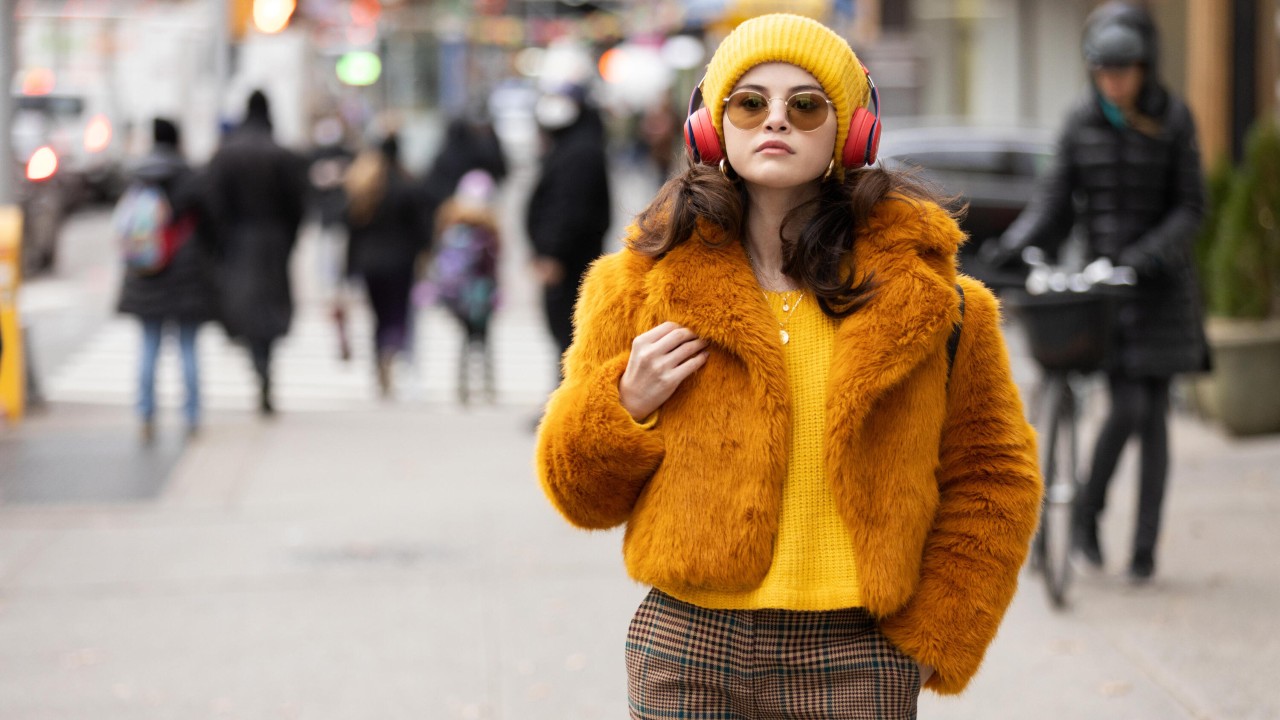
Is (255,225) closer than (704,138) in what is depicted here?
No

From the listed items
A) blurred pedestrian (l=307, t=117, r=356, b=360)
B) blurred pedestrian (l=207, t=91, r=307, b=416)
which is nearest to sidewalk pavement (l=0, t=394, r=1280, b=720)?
blurred pedestrian (l=207, t=91, r=307, b=416)

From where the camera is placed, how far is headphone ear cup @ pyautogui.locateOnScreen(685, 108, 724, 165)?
2.67 m

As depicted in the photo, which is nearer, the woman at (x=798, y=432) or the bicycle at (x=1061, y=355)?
the woman at (x=798, y=432)

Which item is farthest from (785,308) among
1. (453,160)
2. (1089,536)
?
(453,160)

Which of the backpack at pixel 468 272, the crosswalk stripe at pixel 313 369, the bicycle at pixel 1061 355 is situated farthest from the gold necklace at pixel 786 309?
the backpack at pixel 468 272

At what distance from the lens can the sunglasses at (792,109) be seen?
101 inches

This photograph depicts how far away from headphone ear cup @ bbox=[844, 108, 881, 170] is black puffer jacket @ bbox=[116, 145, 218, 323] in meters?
8.37

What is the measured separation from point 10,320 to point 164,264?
4.06ft

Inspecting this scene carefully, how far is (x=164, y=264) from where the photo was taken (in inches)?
412

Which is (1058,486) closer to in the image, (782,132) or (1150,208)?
(1150,208)

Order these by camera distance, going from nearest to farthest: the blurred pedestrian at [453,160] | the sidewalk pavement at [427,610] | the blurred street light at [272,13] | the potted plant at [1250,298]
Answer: the sidewalk pavement at [427,610] → the potted plant at [1250,298] → the blurred street light at [272,13] → the blurred pedestrian at [453,160]

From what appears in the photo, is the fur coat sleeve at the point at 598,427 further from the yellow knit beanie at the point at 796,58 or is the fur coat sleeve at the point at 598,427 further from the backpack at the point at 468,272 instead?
the backpack at the point at 468,272

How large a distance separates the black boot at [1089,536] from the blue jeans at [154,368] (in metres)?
6.05

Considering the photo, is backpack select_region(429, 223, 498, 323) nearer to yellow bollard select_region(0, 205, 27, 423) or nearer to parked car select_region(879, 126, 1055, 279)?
yellow bollard select_region(0, 205, 27, 423)
